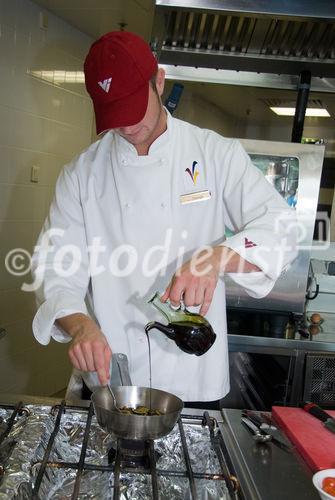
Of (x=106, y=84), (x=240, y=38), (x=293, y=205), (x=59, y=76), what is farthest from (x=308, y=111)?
(x=106, y=84)

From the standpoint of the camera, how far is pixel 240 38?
2068mm

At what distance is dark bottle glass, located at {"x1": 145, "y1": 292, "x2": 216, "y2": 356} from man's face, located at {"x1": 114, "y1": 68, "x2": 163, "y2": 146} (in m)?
0.45

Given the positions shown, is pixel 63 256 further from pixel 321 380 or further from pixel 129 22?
pixel 129 22

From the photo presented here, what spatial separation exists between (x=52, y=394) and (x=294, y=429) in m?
2.83

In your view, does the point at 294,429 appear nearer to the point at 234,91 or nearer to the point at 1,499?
the point at 1,499

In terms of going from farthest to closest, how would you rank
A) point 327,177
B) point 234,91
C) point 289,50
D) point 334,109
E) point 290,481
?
point 327,177 < point 334,109 < point 234,91 < point 289,50 < point 290,481

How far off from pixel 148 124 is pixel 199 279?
0.46 m

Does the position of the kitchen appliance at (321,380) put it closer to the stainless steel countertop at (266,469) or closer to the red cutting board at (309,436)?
the red cutting board at (309,436)

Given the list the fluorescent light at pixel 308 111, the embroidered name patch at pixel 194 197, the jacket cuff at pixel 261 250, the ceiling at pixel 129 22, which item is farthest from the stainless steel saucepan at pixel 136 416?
the fluorescent light at pixel 308 111

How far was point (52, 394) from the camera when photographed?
3680 millimetres

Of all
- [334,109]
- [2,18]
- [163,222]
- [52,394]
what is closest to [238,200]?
[163,222]

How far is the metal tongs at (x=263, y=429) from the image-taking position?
1.11 meters

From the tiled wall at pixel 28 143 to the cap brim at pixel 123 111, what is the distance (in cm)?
198

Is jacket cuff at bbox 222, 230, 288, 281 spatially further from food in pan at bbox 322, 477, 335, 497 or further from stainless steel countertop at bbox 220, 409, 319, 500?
food in pan at bbox 322, 477, 335, 497
